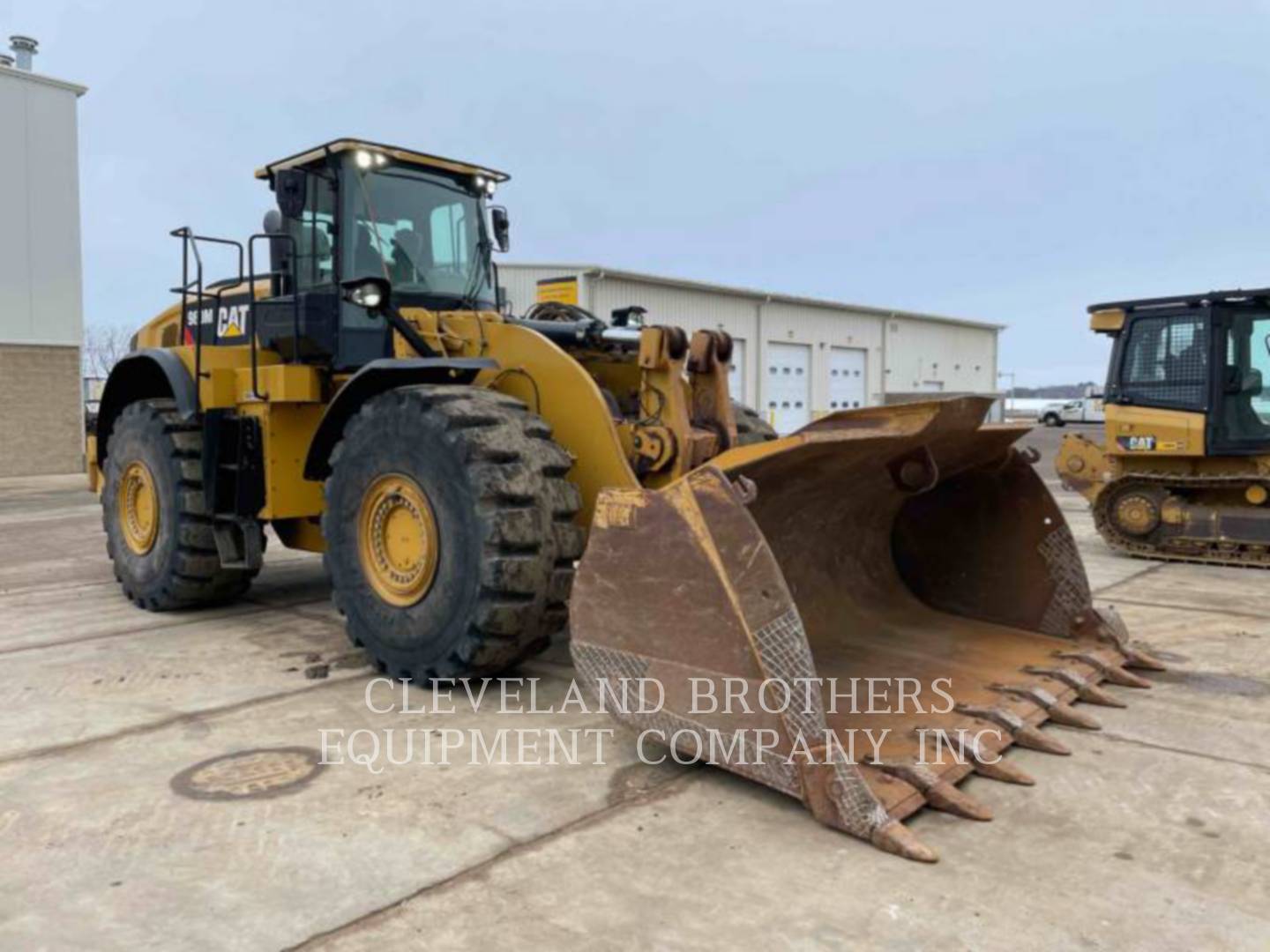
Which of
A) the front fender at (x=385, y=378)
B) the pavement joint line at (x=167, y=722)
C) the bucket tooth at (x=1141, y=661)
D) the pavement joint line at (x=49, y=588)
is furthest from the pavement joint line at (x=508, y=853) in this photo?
the pavement joint line at (x=49, y=588)

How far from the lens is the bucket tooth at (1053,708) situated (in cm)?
421

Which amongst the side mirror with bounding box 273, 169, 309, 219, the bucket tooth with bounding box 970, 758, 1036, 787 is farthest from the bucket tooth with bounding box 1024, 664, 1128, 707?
the side mirror with bounding box 273, 169, 309, 219

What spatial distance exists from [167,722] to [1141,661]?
15.4 ft

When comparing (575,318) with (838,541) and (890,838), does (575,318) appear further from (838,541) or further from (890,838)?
(890,838)

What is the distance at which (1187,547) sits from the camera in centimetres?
948

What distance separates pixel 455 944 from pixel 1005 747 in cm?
229

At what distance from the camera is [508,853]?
312 cm

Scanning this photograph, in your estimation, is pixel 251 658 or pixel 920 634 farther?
pixel 251 658

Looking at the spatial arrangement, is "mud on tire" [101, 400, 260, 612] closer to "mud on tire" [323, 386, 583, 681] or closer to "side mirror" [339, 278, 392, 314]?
"side mirror" [339, 278, 392, 314]

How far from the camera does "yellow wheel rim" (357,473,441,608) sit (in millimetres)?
4703

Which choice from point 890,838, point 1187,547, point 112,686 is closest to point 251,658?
point 112,686

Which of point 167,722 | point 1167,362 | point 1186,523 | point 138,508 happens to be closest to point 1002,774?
point 167,722

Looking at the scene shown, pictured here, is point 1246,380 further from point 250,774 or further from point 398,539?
point 250,774

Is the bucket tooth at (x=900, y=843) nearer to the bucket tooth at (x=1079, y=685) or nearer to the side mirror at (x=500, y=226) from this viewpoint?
the bucket tooth at (x=1079, y=685)
